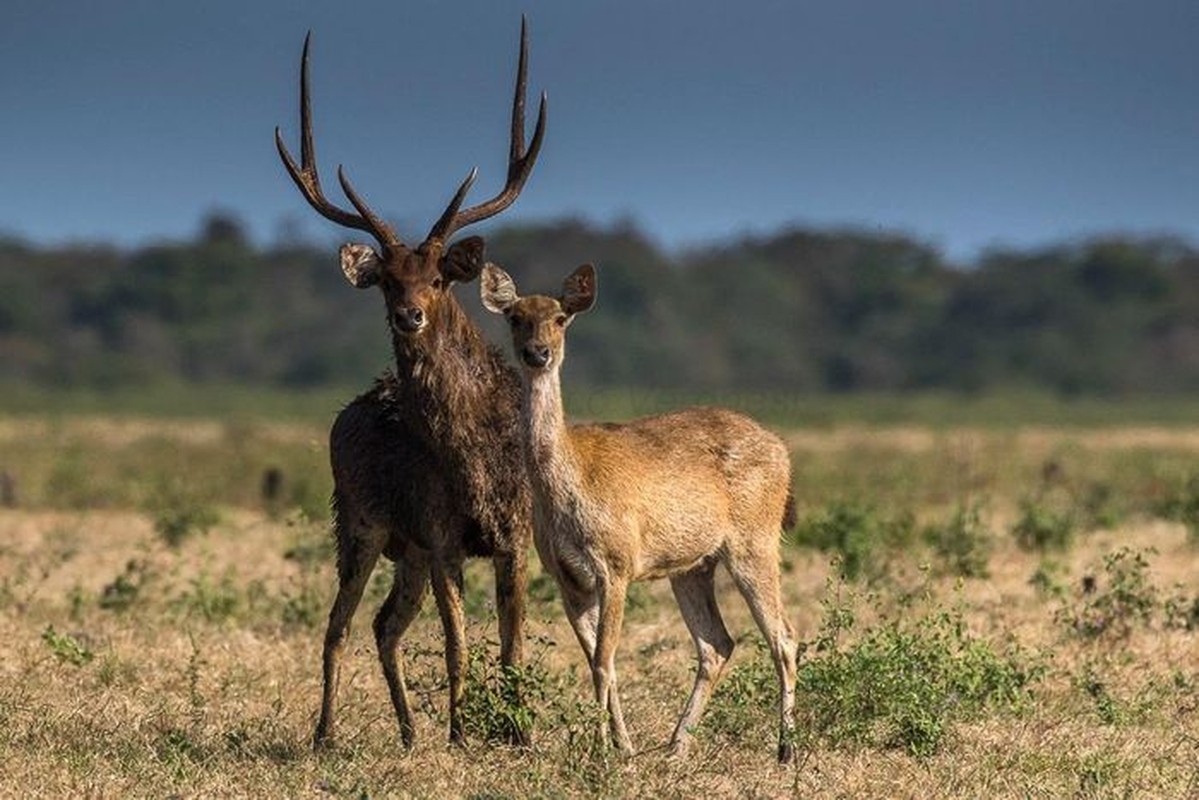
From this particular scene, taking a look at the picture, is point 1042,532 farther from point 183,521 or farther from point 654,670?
point 183,521

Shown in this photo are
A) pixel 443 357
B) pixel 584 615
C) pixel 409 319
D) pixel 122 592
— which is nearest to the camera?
pixel 584 615

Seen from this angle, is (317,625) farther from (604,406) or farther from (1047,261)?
(1047,261)

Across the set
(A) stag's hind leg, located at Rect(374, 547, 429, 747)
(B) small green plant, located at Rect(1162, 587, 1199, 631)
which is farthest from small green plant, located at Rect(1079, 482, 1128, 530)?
(A) stag's hind leg, located at Rect(374, 547, 429, 747)

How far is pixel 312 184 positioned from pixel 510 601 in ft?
7.99

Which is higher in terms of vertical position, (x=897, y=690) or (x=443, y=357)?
(x=443, y=357)

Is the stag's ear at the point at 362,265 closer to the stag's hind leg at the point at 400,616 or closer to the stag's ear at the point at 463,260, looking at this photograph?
the stag's ear at the point at 463,260

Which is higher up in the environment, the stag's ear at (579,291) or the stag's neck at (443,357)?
the stag's ear at (579,291)

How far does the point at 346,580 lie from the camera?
1145 centimetres

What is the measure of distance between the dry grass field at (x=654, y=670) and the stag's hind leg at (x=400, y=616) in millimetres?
172

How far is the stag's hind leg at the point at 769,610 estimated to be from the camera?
10828mm

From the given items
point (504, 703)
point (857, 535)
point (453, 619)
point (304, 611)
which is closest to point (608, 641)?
point (504, 703)

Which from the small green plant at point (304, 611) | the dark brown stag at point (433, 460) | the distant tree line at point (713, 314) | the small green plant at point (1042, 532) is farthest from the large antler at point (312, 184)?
the distant tree line at point (713, 314)

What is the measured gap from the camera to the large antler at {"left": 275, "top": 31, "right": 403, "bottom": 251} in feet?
35.8

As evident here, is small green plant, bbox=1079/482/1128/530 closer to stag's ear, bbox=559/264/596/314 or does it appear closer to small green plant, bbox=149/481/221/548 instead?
small green plant, bbox=149/481/221/548
